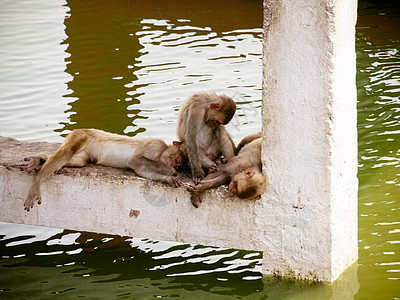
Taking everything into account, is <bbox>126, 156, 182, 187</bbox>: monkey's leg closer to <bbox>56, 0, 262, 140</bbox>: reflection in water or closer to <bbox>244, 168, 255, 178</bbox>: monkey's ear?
<bbox>244, 168, 255, 178</bbox>: monkey's ear

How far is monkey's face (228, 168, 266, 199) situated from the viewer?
6414mm

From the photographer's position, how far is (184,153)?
23.3ft

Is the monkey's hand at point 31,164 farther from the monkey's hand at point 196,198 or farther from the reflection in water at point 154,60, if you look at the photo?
the reflection in water at point 154,60

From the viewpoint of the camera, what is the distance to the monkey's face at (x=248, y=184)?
21.0ft

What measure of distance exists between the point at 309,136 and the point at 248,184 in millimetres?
635

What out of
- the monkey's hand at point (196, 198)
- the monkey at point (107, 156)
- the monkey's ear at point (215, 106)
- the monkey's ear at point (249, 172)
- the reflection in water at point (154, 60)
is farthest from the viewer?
the reflection in water at point (154, 60)

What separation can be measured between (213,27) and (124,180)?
9759mm

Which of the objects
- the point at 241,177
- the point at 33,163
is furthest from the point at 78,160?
the point at 241,177

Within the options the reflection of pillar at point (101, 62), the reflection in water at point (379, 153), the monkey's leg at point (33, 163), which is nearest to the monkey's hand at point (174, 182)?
the monkey's leg at point (33, 163)

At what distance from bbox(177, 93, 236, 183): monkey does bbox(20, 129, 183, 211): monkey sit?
19 cm

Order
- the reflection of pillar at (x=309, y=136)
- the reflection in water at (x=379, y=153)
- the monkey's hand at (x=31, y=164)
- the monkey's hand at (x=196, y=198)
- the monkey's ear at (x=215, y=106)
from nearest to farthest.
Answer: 1. the reflection of pillar at (x=309, y=136)
2. the monkey's hand at (x=196, y=198)
3. the monkey's ear at (x=215, y=106)
4. the reflection in water at (x=379, y=153)
5. the monkey's hand at (x=31, y=164)

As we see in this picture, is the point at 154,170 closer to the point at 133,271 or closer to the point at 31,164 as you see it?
the point at 133,271

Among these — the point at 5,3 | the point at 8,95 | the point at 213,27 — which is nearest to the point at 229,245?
the point at 8,95

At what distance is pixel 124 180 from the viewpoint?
692 centimetres
